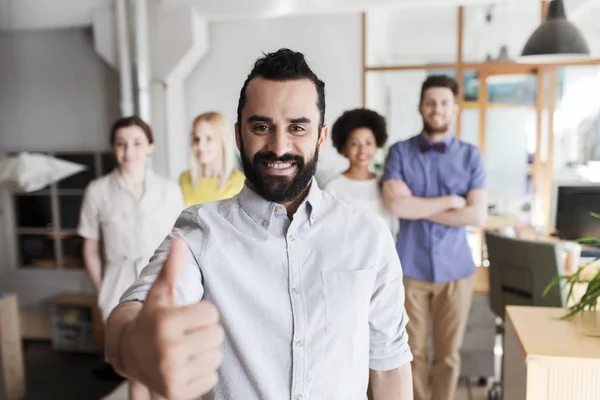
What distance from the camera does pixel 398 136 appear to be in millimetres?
3262

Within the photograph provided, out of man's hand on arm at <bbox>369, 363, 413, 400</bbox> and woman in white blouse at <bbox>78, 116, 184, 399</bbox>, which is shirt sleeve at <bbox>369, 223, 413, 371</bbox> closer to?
man's hand on arm at <bbox>369, 363, 413, 400</bbox>

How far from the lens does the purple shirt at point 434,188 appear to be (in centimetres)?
148

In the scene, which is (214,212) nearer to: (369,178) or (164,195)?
(164,195)

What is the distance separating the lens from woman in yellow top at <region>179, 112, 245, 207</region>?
3.24 feet

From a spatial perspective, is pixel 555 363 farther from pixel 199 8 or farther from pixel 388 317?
pixel 199 8

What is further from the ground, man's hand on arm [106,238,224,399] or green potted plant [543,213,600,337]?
man's hand on arm [106,238,224,399]

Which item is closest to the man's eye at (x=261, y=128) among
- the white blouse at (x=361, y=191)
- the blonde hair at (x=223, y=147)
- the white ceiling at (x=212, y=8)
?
the blonde hair at (x=223, y=147)

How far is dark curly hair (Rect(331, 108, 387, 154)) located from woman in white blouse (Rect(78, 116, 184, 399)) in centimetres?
73

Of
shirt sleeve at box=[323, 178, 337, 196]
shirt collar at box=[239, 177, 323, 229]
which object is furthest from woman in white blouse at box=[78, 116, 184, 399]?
shirt sleeve at box=[323, 178, 337, 196]

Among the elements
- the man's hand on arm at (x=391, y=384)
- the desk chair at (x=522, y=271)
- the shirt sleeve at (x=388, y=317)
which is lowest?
the desk chair at (x=522, y=271)

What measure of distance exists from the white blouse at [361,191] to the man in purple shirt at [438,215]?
3cm

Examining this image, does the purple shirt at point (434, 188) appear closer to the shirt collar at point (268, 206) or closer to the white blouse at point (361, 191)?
the white blouse at point (361, 191)

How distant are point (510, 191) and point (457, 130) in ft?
2.05

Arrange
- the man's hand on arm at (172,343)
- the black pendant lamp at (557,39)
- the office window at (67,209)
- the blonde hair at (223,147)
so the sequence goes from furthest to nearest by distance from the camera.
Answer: the office window at (67,209)
the black pendant lamp at (557,39)
the blonde hair at (223,147)
the man's hand on arm at (172,343)
